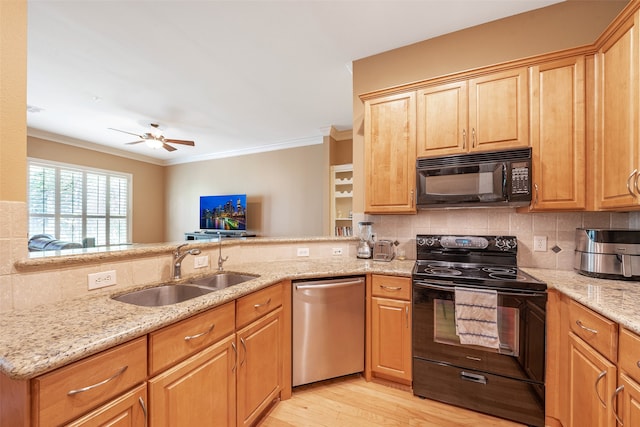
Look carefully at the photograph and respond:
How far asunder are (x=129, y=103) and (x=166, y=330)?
12.5 feet

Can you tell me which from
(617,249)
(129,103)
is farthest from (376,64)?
(129,103)

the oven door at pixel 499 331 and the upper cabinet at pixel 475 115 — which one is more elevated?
the upper cabinet at pixel 475 115

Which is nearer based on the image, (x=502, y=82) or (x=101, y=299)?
(x=101, y=299)

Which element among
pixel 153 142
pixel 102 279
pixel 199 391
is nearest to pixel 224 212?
pixel 153 142

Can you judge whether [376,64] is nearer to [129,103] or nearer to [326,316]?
[326,316]

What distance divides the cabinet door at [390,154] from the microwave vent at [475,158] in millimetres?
121

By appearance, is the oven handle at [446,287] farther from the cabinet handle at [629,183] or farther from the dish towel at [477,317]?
the cabinet handle at [629,183]

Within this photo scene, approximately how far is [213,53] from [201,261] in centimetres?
201

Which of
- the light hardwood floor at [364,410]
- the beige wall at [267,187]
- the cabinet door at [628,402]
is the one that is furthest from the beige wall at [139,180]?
the cabinet door at [628,402]

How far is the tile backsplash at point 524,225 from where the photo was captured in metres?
1.96

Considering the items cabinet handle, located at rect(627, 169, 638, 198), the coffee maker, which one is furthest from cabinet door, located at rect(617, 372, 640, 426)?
the coffee maker

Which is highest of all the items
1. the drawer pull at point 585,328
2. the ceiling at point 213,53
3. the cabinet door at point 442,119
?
the ceiling at point 213,53

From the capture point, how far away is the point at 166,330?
1.06 m

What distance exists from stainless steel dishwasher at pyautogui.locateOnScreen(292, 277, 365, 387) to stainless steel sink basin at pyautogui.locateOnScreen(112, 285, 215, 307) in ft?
2.20
